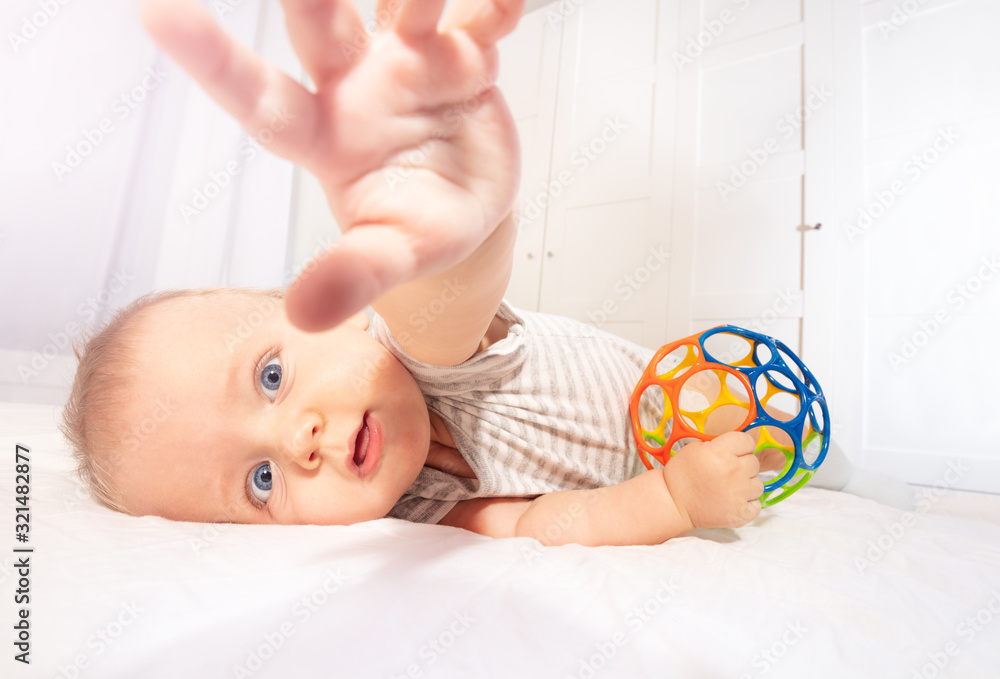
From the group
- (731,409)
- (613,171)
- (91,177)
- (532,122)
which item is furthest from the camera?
(532,122)

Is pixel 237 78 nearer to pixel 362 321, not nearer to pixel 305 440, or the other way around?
pixel 305 440

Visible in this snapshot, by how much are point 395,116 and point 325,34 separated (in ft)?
0.25

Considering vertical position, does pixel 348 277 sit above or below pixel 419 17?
below

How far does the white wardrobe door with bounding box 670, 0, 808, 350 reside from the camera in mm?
2461

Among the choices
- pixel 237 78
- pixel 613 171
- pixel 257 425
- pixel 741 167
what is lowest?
pixel 257 425

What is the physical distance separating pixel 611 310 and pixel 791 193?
993mm

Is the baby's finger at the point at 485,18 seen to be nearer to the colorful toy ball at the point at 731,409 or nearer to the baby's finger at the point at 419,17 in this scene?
the baby's finger at the point at 419,17

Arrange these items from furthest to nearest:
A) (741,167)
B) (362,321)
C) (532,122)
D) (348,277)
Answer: (532,122), (741,167), (362,321), (348,277)

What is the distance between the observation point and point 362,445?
737 mm

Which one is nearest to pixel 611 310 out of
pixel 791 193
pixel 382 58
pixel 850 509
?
pixel 791 193

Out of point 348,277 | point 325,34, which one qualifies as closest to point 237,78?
point 325,34

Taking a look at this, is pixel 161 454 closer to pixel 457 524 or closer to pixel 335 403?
pixel 335 403

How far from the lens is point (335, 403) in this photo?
0.71 meters

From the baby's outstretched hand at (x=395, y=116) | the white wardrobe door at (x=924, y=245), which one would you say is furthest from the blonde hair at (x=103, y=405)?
the white wardrobe door at (x=924, y=245)
